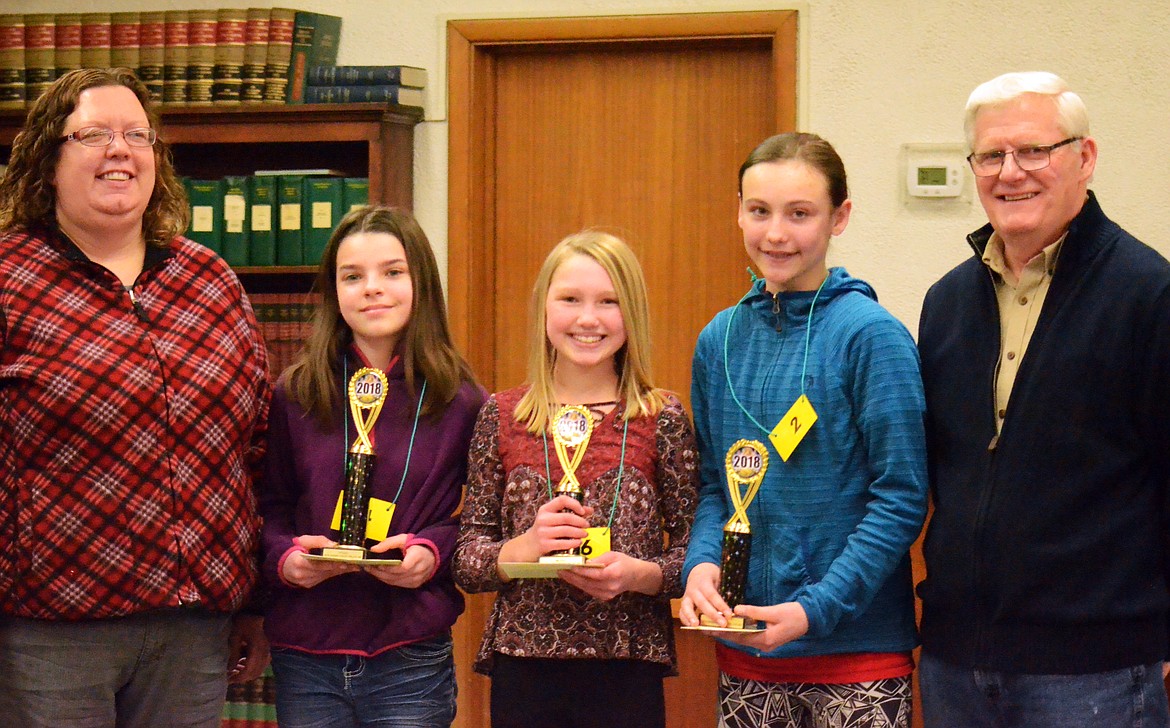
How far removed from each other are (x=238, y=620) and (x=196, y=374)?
0.50 metres

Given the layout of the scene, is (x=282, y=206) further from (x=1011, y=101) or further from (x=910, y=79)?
(x=1011, y=101)

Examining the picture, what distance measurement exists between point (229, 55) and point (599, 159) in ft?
4.38

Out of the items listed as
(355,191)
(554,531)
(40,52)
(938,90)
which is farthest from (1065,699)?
(40,52)

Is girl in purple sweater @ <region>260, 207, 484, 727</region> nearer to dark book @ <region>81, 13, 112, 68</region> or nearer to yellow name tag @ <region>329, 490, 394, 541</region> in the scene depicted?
yellow name tag @ <region>329, 490, 394, 541</region>

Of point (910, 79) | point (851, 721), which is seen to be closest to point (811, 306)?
point (851, 721)

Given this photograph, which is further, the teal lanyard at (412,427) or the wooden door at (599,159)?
the wooden door at (599,159)

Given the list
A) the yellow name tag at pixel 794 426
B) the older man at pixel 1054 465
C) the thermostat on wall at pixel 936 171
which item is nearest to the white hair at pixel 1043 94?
the older man at pixel 1054 465

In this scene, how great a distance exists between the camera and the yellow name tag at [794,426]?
203 cm

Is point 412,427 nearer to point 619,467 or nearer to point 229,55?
point 619,467

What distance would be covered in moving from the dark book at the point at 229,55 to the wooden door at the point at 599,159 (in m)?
0.73

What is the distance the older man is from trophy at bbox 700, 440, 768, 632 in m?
0.31

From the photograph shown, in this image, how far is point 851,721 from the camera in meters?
2.00

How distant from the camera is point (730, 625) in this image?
1.94 metres

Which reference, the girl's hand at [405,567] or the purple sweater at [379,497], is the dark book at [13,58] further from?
the girl's hand at [405,567]
